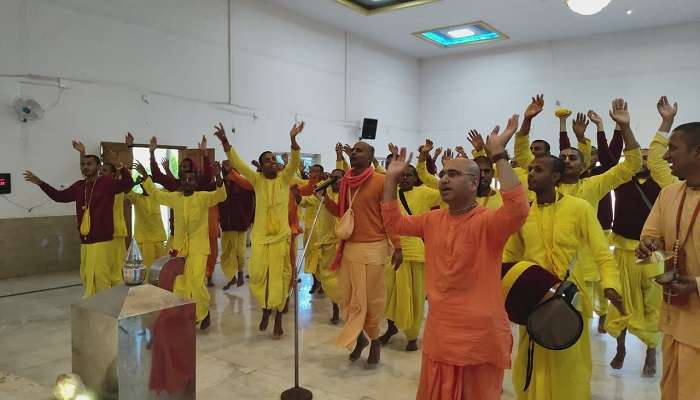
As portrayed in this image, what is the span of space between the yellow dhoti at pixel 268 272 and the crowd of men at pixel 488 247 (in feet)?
0.05

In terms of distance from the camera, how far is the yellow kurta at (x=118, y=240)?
Result: 561 centimetres

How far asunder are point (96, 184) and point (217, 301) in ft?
6.72

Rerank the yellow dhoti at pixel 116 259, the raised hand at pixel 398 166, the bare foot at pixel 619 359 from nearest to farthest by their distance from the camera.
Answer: the raised hand at pixel 398 166 < the bare foot at pixel 619 359 < the yellow dhoti at pixel 116 259

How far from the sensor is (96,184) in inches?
211

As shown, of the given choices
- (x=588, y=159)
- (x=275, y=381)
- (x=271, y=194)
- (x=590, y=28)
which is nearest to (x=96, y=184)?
(x=271, y=194)

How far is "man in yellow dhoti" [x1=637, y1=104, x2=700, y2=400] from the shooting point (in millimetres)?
2141

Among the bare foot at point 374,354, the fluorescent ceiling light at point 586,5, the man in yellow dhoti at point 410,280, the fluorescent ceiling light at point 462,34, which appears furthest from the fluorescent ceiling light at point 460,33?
the bare foot at point 374,354

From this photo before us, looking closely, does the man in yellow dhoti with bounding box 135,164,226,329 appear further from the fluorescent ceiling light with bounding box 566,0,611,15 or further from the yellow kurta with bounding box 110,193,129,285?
the fluorescent ceiling light with bounding box 566,0,611,15

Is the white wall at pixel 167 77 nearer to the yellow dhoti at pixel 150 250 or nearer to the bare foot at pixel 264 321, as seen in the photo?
the yellow dhoti at pixel 150 250

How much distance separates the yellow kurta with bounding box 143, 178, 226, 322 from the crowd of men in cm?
1

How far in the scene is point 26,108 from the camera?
282 inches

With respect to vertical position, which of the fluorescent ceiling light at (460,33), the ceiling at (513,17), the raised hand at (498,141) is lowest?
the raised hand at (498,141)

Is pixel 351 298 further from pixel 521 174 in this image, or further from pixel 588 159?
pixel 588 159

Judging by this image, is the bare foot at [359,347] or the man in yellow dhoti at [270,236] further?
the man in yellow dhoti at [270,236]
